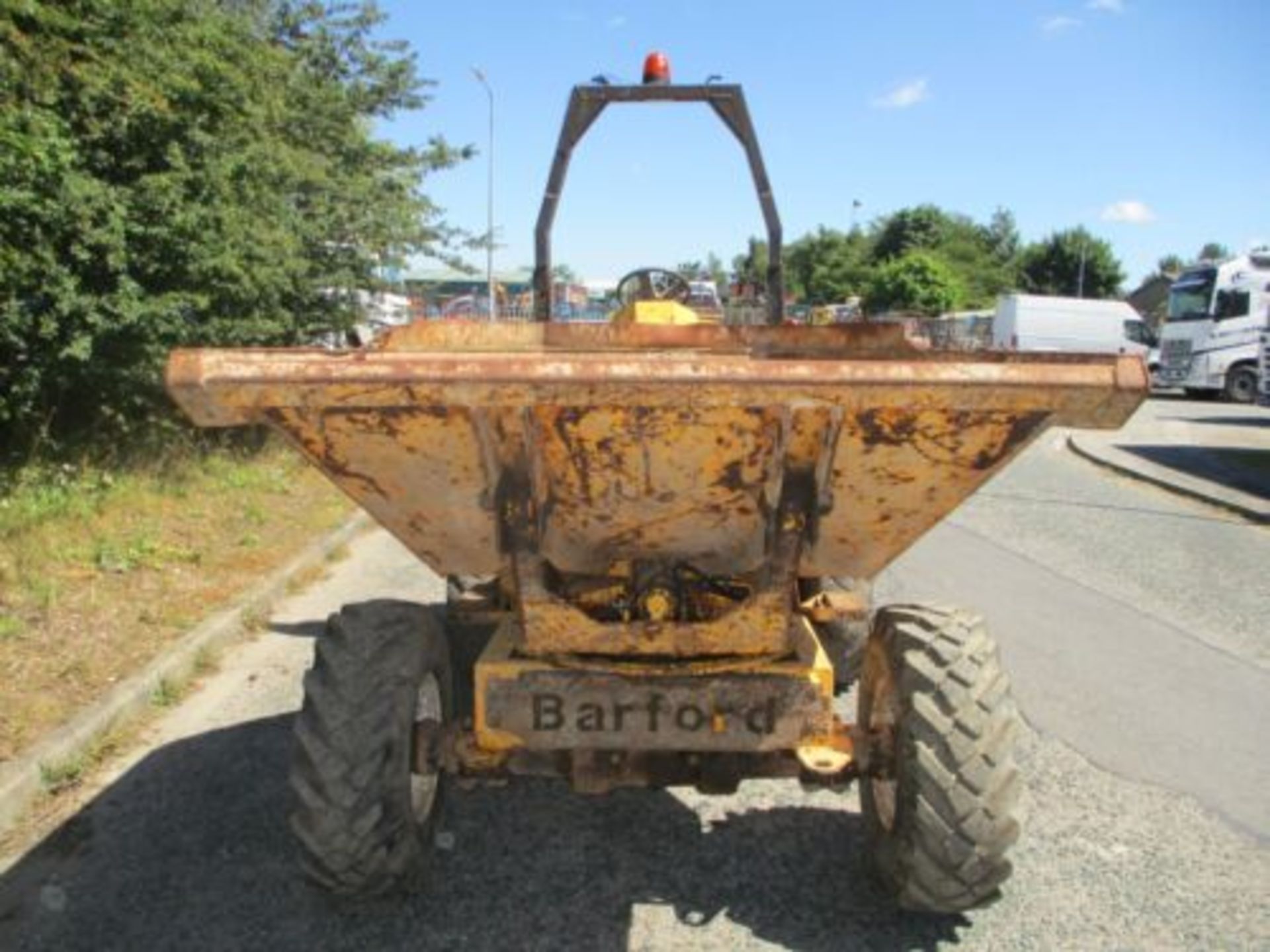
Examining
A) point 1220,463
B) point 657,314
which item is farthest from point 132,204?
point 1220,463

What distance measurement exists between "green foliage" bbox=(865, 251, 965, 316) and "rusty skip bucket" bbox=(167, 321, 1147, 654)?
5441cm

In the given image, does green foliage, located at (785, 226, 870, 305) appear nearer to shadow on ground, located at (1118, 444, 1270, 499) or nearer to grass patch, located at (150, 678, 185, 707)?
shadow on ground, located at (1118, 444, 1270, 499)

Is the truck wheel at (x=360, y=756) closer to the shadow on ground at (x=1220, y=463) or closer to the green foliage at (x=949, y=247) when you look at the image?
the shadow on ground at (x=1220, y=463)

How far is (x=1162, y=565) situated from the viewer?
792 centimetres

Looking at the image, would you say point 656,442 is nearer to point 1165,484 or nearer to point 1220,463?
point 1165,484

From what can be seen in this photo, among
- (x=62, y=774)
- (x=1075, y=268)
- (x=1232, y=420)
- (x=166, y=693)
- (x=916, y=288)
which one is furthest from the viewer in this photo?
(x=1075, y=268)

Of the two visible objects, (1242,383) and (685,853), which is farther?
(1242,383)

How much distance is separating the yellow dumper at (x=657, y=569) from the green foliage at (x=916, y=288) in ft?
178

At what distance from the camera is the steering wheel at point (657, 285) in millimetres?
6109

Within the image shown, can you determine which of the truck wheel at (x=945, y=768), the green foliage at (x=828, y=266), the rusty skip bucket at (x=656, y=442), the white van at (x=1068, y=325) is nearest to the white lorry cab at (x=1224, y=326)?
the white van at (x=1068, y=325)

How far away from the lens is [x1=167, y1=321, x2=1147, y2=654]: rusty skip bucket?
96.0 inches

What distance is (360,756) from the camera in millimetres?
2945

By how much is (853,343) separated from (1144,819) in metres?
2.06

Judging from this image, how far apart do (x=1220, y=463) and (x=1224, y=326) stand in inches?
473
